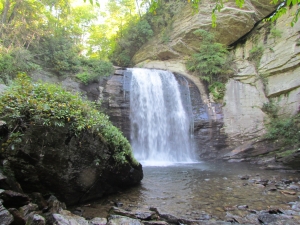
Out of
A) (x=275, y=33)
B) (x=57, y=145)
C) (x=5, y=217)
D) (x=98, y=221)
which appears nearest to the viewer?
(x=5, y=217)

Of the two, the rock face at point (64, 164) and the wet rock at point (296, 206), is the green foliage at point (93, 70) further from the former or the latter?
the wet rock at point (296, 206)

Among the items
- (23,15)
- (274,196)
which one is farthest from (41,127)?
(23,15)

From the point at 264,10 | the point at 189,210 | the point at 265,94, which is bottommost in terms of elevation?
the point at 189,210

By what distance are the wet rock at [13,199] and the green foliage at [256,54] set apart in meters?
15.5

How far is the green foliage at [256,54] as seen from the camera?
1470 cm

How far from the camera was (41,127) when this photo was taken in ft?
12.5

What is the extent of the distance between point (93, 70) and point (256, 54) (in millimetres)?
11578

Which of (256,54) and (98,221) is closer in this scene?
(98,221)

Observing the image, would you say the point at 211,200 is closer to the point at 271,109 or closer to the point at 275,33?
the point at 271,109

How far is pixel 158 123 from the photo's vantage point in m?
12.9

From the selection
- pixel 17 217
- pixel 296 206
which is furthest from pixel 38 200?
pixel 296 206

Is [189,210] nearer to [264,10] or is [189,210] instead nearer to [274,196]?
[274,196]

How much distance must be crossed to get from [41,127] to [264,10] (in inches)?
712

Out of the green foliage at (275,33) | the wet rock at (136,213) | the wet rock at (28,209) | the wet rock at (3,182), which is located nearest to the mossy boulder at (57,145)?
the wet rock at (3,182)
